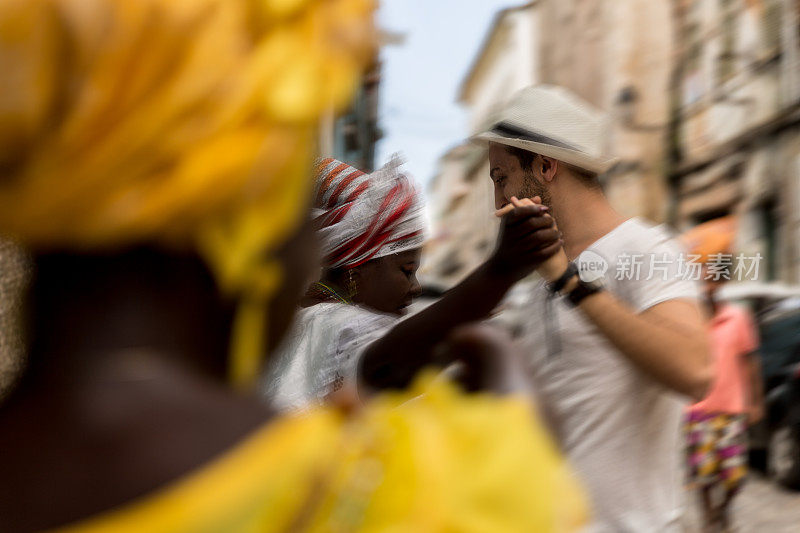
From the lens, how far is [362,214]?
2.15 metres

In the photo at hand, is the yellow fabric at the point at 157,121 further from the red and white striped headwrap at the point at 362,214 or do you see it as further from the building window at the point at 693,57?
the building window at the point at 693,57

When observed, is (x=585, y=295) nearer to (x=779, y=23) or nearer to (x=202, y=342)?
(x=202, y=342)

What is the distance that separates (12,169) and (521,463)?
53 cm

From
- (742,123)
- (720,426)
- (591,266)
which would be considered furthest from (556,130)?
(742,123)

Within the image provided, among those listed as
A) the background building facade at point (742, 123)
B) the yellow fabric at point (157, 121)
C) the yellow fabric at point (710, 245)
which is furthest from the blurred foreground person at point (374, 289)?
the background building facade at point (742, 123)

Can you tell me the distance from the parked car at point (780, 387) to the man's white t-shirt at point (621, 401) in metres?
5.06

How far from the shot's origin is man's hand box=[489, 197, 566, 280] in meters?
1.83

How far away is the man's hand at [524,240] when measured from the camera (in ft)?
6.00

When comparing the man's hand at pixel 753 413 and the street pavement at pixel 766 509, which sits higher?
the man's hand at pixel 753 413

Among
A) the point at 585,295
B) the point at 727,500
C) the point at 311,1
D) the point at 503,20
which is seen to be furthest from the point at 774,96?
the point at 503,20

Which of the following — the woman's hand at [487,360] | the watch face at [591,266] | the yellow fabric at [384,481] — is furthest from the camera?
the watch face at [591,266]

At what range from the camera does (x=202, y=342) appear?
903 mm

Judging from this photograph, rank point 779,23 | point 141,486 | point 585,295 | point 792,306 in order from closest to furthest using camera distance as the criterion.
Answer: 1. point 141,486
2. point 585,295
3. point 792,306
4. point 779,23

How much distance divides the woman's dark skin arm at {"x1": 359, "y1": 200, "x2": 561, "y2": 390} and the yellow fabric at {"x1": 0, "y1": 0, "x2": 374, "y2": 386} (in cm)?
93
